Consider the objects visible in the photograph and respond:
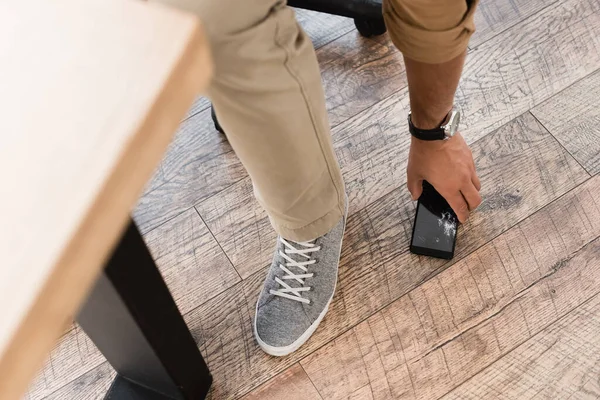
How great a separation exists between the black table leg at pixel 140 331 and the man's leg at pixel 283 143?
16 cm

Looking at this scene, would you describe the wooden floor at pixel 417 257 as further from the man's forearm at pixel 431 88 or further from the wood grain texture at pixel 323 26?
the man's forearm at pixel 431 88

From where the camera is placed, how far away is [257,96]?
2.21 ft

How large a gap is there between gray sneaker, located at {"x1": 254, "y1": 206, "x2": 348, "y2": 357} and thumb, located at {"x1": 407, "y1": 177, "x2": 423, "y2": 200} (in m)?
0.13

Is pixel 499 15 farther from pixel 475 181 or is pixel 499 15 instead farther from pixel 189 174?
pixel 189 174

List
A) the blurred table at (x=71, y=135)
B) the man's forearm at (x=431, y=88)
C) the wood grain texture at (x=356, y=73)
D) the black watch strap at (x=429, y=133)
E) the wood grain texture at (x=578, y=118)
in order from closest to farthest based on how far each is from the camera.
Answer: the blurred table at (x=71, y=135), the man's forearm at (x=431, y=88), the black watch strap at (x=429, y=133), the wood grain texture at (x=578, y=118), the wood grain texture at (x=356, y=73)

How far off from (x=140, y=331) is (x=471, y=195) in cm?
Answer: 58

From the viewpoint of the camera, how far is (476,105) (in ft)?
3.93

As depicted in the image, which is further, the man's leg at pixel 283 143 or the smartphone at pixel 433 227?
the smartphone at pixel 433 227

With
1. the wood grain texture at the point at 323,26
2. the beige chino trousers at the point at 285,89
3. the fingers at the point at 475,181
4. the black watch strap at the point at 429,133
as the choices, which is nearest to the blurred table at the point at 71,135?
the beige chino trousers at the point at 285,89

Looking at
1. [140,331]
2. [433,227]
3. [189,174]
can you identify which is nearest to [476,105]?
[433,227]

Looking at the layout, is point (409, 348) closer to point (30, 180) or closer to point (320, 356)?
point (320, 356)

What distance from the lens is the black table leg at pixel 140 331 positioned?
24.2 inches

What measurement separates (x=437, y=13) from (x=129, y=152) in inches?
21.6

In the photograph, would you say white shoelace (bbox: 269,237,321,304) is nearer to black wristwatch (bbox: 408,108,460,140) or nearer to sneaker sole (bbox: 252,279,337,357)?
sneaker sole (bbox: 252,279,337,357)
